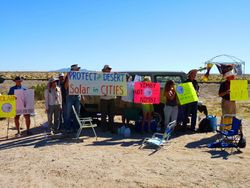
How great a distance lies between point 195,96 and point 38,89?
14.5 metres

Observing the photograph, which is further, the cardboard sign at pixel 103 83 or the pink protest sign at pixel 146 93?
the pink protest sign at pixel 146 93

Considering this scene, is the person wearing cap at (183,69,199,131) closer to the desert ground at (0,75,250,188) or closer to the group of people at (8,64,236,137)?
the group of people at (8,64,236,137)

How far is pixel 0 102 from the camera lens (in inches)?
416

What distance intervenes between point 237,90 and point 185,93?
4.41 feet

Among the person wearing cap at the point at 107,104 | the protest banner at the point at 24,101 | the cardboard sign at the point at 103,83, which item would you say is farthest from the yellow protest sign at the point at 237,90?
the protest banner at the point at 24,101

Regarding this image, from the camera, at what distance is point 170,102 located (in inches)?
422

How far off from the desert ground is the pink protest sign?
1183 mm

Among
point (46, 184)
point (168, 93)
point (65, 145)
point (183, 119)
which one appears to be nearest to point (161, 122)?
point (183, 119)

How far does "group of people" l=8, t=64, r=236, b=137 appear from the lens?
34.9ft

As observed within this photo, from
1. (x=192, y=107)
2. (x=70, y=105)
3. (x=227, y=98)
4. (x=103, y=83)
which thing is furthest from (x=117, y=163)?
(x=192, y=107)

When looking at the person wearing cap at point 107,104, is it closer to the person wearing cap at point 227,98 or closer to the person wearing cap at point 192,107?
the person wearing cap at point 192,107

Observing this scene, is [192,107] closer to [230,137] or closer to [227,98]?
[227,98]

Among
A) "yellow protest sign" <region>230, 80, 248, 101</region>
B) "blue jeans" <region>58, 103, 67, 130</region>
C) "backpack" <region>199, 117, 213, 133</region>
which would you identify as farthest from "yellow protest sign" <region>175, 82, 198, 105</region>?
"blue jeans" <region>58, 103, 67, 130</region>

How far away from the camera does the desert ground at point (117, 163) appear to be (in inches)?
254
